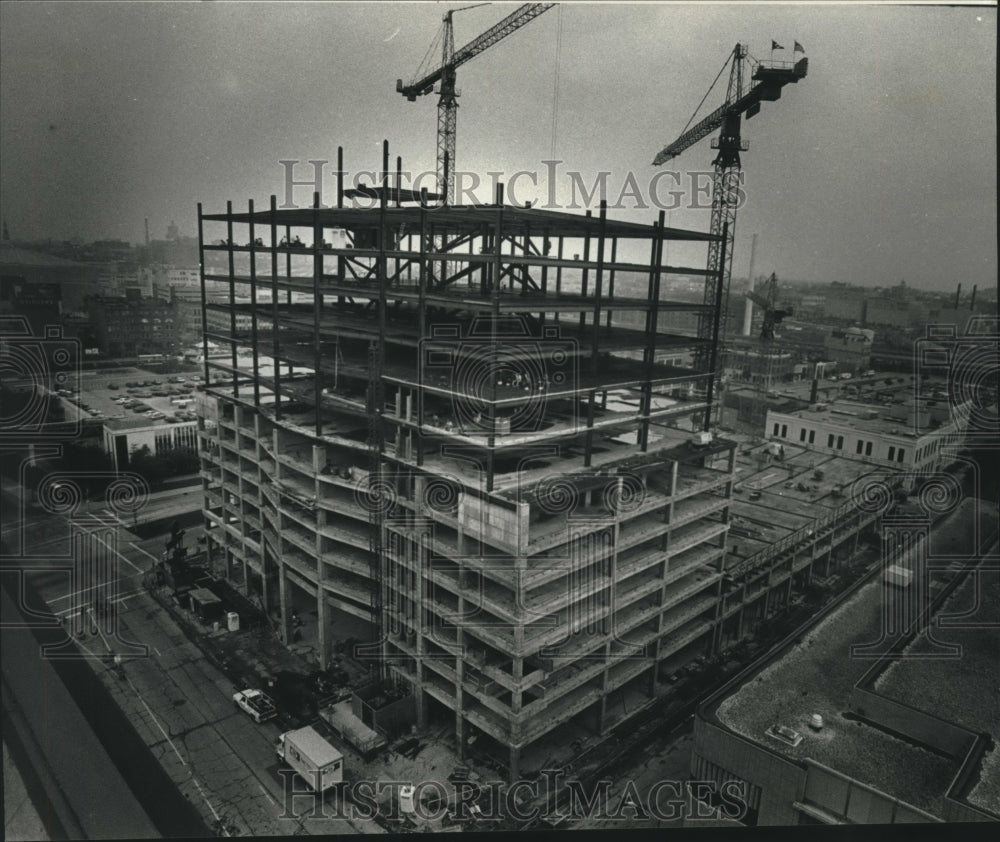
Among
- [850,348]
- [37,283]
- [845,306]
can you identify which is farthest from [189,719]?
[850,348]

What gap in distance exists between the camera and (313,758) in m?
8.72

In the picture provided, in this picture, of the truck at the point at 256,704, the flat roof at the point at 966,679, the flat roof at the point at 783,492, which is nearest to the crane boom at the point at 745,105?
the flat roof at the point at 783,492

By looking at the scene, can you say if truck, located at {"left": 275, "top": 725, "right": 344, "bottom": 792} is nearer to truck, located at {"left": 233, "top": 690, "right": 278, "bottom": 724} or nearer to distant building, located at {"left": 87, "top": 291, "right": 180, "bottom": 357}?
truck, located at {"left": 233, "top": 690, "right": 278, "bottom": 724}

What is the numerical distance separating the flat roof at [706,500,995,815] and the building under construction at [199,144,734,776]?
2100 millimetres

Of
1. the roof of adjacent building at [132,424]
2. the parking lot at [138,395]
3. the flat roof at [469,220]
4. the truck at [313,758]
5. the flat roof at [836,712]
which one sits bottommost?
the truck at [313,758]

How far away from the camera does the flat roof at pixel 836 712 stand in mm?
7137

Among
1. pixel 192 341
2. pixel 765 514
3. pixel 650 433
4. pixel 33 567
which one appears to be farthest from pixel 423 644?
pixel 192 341

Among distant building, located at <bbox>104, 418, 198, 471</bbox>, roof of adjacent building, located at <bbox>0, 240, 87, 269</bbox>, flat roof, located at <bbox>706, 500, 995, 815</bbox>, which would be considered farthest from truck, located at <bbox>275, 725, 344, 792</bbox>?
distant building, located at <bbox>104, 418, 198, 471</bbox>

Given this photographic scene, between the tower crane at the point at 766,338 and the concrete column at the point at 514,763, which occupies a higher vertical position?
the tower crane at the point at 766,338

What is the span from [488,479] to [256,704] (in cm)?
547

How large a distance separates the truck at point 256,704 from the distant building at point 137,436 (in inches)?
343

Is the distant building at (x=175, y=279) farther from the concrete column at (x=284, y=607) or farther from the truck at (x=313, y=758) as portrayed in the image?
the truck at (x=313, y=758)

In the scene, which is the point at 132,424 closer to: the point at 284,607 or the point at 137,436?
the point at 137,436

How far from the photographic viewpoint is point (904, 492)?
1870cm
